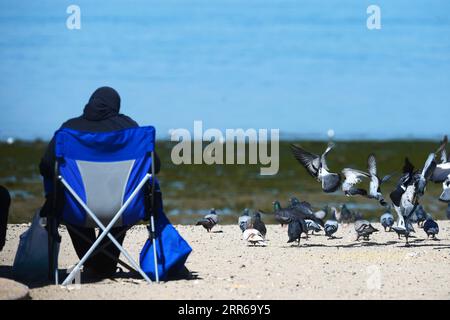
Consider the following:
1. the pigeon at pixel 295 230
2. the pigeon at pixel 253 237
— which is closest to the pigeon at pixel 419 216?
the pigeon at pixel 295 230

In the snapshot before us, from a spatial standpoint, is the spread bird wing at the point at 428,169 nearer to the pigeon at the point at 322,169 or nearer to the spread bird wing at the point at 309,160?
the pigeon at the point at 322,169

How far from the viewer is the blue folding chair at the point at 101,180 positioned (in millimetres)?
9391

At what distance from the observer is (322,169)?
1345 centimetres

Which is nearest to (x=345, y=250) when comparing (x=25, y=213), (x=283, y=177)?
(x=25, y=213)

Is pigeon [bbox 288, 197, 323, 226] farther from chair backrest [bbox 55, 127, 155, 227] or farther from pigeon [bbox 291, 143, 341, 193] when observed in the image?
chair backrest [bbox 55, 127, 155, 227]

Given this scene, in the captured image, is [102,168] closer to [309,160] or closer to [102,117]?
[102,117]

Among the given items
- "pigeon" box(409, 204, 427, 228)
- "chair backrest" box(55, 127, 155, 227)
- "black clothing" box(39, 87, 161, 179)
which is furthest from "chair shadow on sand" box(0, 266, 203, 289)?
"pigeon" box(409, 204, 427, 228)

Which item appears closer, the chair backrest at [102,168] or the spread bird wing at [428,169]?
the chair backrest at [102,168]

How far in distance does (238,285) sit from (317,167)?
4275 millimetres

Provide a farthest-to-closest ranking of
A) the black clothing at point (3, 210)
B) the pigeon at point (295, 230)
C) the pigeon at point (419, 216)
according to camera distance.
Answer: the pigeon at point (419, 216) < the pigeon at point (295, 230) < the black clothing at point (3, 210)

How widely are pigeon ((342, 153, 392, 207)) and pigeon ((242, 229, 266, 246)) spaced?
1396 millimetres

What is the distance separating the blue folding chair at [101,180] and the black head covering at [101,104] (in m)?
0.43
